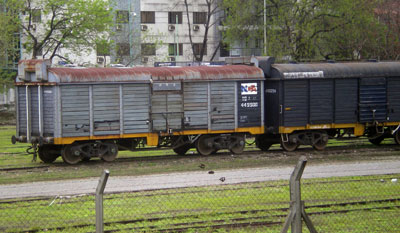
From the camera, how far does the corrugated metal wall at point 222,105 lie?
23.1 metres

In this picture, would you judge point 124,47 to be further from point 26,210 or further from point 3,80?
point 26,210

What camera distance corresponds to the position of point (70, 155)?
21125mm

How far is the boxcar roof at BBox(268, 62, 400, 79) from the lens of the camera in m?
24.1

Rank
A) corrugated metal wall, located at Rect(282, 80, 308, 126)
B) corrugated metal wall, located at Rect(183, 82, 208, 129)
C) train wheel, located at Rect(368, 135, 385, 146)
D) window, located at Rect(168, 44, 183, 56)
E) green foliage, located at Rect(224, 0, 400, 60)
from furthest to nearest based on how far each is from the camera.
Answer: window, located at Rect(168, 44, 183, 56), green foliage, located at Rect(224, 0, 400, 60), train wheel, located at Rect(368, 135, 385, 146), corrugated metal wall, located at Rect(282, 80, 308, 126), corrugated metal wall, located at Rect(183, 82, 208, 129)

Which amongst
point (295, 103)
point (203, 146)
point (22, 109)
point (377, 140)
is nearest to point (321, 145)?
point (295, 103)

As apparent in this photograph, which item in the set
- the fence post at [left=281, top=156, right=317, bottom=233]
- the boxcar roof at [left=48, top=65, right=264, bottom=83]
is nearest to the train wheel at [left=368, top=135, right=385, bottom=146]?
the boxcar roof at [left=48, top=65, right=264, bottom=83]

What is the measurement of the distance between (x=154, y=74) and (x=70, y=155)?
403 centimetres

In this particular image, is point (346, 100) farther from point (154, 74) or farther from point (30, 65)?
point (30, 65)

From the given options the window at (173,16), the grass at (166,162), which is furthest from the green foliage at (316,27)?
the grass at (166,162)

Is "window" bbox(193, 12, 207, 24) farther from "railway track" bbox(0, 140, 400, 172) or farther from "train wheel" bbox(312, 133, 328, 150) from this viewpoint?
"train wheel" bbox(312, 133, 328, 150)

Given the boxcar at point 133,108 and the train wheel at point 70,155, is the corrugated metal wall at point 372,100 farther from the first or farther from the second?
the train wheel at point 70,155

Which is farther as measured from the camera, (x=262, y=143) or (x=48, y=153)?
(x=262, y=143)

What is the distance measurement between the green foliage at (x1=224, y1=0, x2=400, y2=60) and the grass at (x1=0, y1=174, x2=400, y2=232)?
31609 mm

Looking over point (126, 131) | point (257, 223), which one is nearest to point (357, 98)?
point (126, 131)
